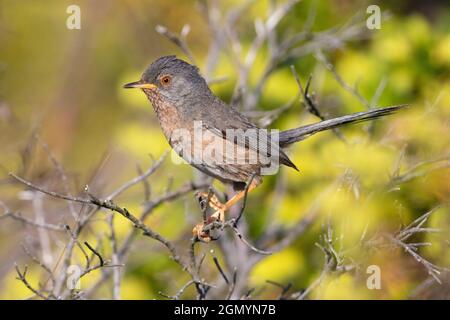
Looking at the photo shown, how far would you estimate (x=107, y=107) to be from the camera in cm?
979

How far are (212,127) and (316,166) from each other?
1371mm

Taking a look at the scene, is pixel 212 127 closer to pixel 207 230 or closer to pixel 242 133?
pixel 242 133

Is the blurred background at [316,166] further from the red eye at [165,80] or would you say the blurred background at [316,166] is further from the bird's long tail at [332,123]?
the red eye at [165,80]

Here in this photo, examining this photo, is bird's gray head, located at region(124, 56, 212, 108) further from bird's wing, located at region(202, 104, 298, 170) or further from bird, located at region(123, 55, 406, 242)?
bird's wing, located at region(202, 104, 298, 170)

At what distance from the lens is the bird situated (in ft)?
15.5

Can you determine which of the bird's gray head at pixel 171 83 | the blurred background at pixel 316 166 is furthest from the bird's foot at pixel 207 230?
the bird's gray head at pixel 171 83

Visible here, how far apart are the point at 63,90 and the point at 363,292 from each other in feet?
20.0

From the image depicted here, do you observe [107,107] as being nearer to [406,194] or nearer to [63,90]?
[63,90]

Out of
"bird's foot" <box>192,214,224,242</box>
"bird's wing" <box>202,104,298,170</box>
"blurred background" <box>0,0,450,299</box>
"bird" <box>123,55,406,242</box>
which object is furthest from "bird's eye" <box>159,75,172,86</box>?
"bird's foot" <box>192,214,224,242</box>

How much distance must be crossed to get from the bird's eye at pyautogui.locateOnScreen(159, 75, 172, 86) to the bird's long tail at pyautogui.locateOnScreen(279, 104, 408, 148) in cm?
82

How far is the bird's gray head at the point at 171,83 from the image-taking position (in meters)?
4.82

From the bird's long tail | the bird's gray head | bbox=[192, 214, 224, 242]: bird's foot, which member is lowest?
bbox=[192, 214, 224, 242]: bird's foot
